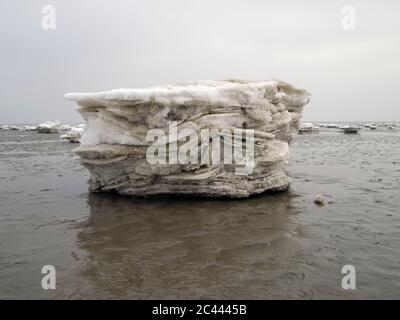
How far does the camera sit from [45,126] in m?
69.8

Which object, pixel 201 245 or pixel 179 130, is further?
pixel 179 130

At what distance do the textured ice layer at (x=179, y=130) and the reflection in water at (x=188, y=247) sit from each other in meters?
0.68

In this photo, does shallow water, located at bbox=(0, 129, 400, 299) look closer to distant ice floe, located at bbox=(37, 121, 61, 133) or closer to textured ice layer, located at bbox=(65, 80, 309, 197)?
textured ice layer, located at bbox=(65, 80, 309, 197)

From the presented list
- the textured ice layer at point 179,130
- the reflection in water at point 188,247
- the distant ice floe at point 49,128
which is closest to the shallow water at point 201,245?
the reflection in water at point 188,247

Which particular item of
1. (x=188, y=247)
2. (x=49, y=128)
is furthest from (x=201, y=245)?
(x=49, y=128)

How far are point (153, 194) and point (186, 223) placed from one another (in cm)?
315

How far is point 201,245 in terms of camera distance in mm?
8328

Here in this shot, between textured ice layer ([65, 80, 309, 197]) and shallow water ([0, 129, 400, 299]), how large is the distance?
0.58 metres
